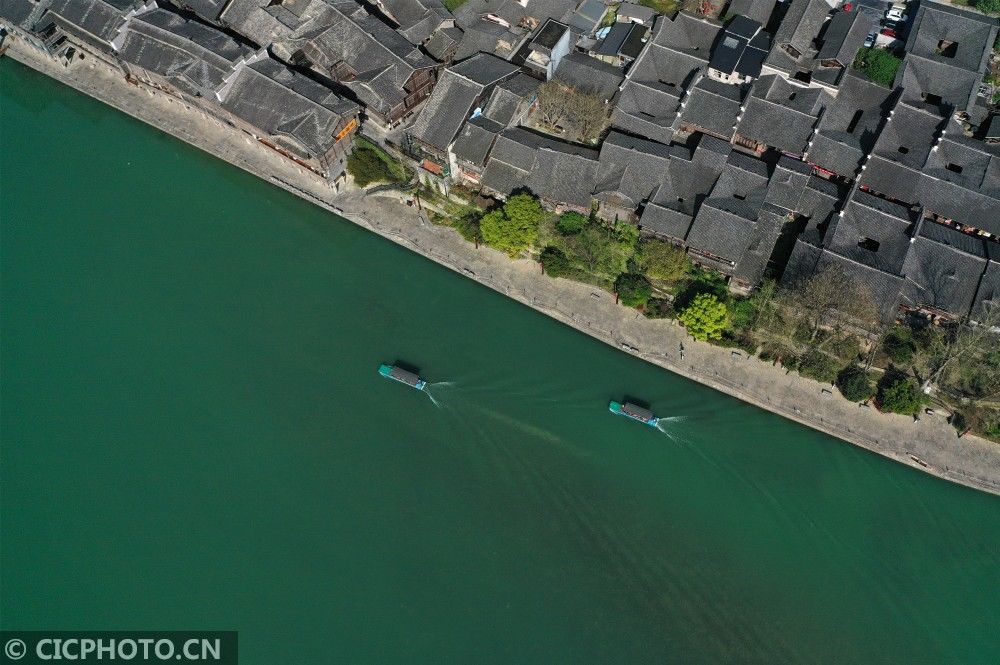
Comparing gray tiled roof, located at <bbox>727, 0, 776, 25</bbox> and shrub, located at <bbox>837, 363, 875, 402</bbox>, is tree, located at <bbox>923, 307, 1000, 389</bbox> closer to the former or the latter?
shrub, located at <bbox>837, 363, 875, 402</bbox>

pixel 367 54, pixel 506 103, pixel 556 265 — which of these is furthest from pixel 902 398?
pixel 367 54

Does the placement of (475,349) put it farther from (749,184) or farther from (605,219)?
(749,184)

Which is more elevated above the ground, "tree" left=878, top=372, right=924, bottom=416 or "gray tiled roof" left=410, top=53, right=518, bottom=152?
"gray tiled roof" left=410, top=53, right=518, bottom=152

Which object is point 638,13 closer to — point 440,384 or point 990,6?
point 990,6

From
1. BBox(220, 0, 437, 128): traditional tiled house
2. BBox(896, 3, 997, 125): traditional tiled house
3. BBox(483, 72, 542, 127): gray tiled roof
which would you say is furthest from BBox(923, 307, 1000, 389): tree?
BBox(220, 0, 437, 128): traditional tiled house

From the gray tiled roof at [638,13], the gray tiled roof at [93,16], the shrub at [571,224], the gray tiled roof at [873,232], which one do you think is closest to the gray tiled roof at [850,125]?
the gray tiled roof at [873,232]
